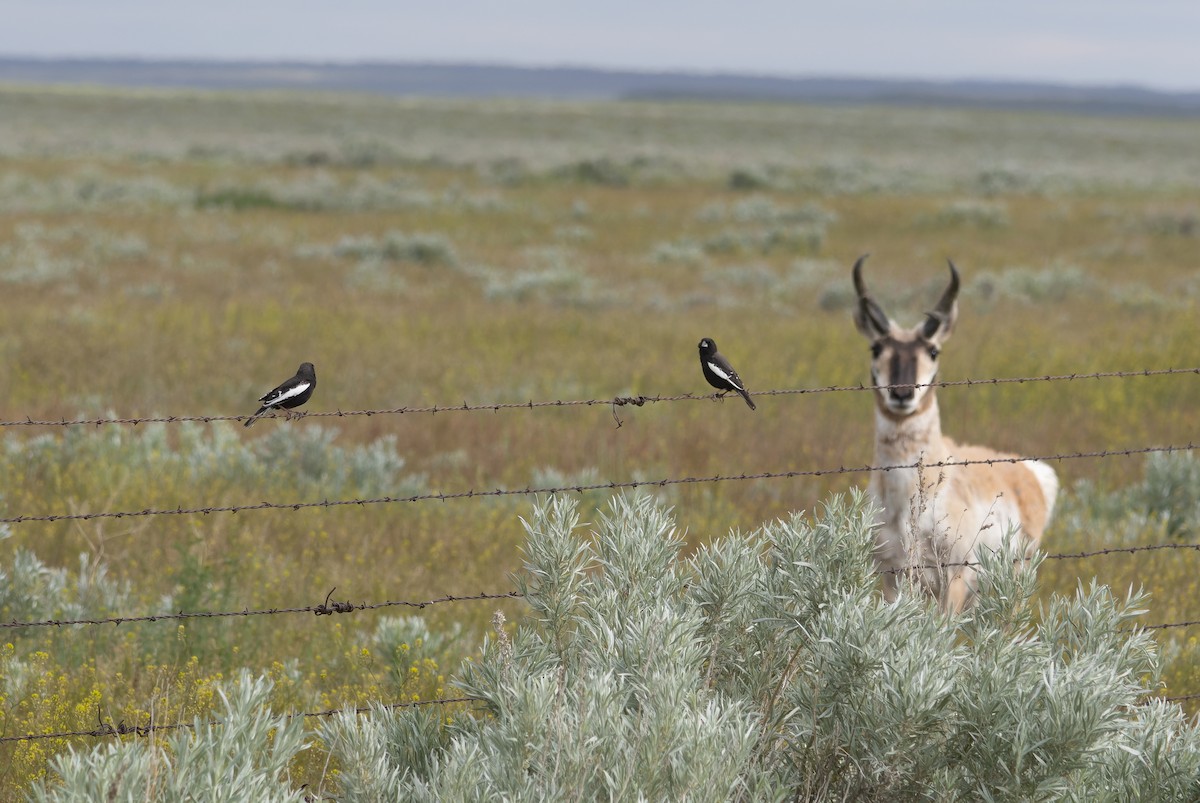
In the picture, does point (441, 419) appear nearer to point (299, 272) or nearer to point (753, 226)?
point (299, 272)

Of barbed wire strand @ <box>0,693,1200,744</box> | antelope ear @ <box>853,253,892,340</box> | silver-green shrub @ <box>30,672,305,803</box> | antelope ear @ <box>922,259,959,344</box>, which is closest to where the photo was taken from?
silver-green shrub @ <box>30,672,305,803</box>

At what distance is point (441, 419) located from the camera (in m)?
10.4

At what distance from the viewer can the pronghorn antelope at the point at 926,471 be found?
17.7 feet

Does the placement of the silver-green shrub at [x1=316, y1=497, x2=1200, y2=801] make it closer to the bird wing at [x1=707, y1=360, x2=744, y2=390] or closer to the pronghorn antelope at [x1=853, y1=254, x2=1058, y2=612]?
the bird wing at [x1=707, y1=360, x2=744, y2=390]

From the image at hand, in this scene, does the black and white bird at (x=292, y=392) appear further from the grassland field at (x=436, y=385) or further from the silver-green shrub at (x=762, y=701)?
the silver-green shrub at (x=762, y=701)

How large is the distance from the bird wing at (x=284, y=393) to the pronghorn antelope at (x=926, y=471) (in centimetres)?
256

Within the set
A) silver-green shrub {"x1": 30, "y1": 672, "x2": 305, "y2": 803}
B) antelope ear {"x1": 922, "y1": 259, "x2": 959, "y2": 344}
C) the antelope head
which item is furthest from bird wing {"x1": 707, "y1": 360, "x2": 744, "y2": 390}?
silver-green shrub {"x1": 30, "y1": 672, "x2": 305, "y2": 803}

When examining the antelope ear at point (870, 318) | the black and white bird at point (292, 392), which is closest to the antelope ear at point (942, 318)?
the antelope ear at point (870, 318)

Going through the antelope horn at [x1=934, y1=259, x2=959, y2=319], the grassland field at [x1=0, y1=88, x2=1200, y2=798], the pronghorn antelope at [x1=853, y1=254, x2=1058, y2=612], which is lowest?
the grassland field at [x1=0, y1=88, x2=1200, y2=798]

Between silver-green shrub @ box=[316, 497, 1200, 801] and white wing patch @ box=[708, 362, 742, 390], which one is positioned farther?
white wing patch @ box=[708, 362, 742, 390]

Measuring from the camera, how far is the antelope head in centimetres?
570

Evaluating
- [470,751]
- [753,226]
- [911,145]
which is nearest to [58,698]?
[470,751]

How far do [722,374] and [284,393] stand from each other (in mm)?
1731

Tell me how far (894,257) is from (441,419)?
15.6m
